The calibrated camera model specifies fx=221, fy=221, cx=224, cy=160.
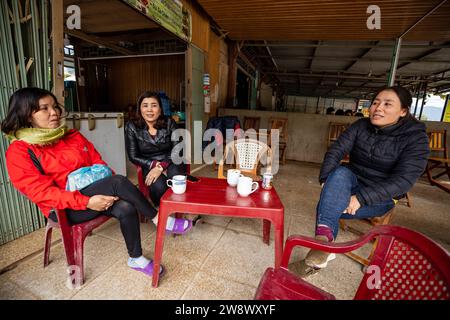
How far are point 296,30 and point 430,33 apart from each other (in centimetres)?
257

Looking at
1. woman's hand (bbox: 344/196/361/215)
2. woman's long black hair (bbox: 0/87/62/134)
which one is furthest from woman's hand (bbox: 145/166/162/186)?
woman's hand (bbox: 344/196/361/215)

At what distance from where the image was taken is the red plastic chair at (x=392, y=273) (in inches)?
28.7

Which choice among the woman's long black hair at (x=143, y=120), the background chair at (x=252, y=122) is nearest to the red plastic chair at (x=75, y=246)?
the woman's long black hair at (x=143, y=120)

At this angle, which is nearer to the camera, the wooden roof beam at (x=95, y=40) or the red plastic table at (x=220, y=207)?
the red plastic table at (x=220, y=207)

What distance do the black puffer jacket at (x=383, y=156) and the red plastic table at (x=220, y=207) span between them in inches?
26.6

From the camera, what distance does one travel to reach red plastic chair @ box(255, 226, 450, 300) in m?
0.73

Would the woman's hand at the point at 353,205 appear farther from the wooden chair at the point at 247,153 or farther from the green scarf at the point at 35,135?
the green scarf at the point at 35,135

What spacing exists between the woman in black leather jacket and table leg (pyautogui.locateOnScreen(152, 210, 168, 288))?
2.39 ft

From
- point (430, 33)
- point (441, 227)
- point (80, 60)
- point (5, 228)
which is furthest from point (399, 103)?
point (80, 60)

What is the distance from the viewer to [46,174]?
1.38m

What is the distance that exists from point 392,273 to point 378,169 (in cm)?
107

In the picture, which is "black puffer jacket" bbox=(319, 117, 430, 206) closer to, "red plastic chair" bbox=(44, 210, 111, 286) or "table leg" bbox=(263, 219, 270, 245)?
"table leg" bbox=(263, 219, 270, 245)

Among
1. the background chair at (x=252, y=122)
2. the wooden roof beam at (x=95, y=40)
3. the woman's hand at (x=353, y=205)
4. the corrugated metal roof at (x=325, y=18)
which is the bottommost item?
the woman's hand at (x=353, y=205)
